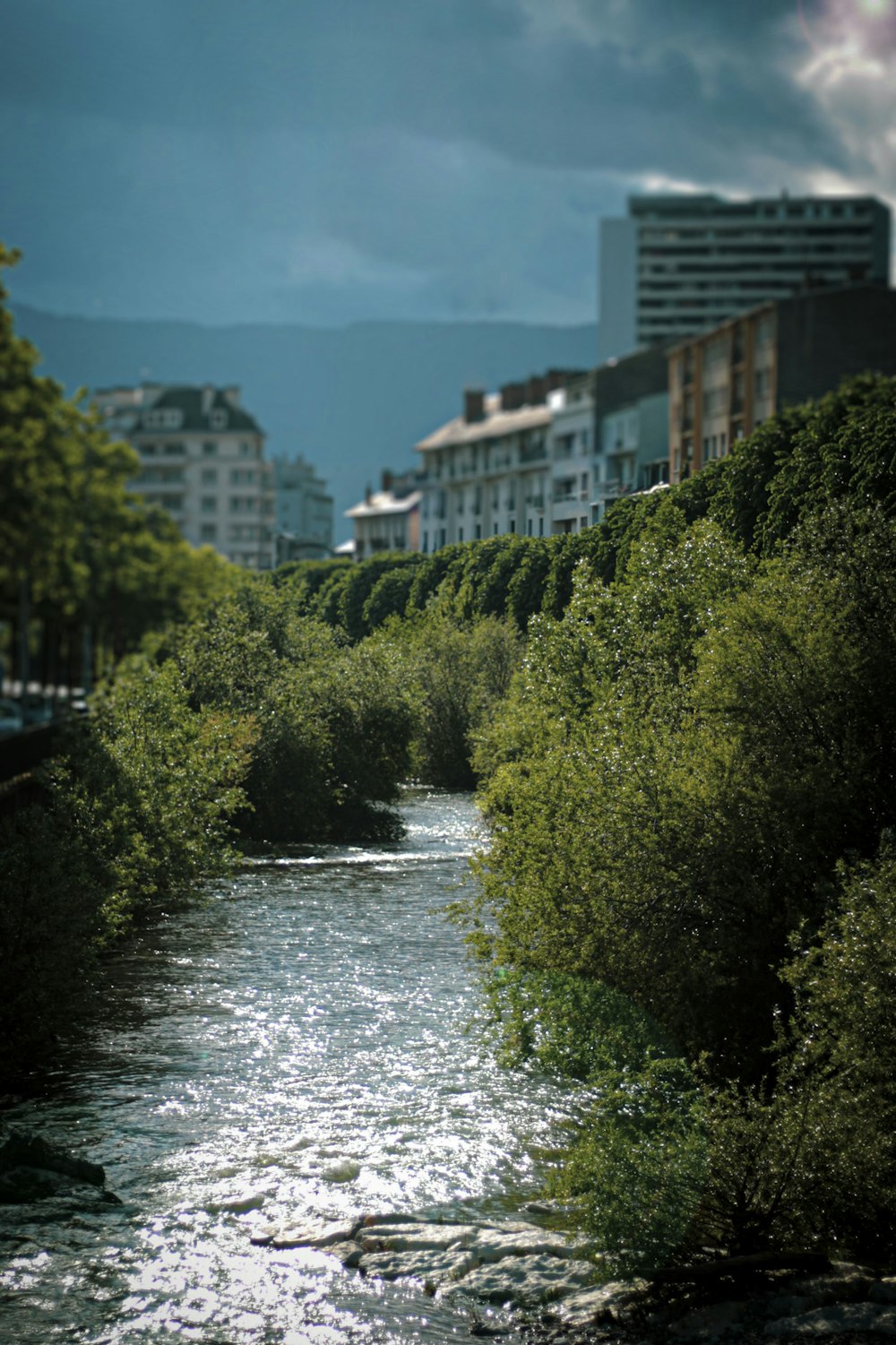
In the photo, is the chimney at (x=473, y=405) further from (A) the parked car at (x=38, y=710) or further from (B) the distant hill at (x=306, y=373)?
(A) the parked car at (x=38, y=710)

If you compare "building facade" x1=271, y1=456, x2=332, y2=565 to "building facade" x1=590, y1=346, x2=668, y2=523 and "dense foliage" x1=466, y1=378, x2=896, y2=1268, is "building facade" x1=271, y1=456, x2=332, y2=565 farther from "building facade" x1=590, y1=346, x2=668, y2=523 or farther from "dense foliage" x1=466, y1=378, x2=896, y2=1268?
"dense foliage" x1=466, y1=378, x2=896, y2=1268

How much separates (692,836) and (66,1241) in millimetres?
6734

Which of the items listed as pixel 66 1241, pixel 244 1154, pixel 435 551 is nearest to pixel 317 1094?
pixel 244 1154

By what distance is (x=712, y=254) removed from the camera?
16800 cm

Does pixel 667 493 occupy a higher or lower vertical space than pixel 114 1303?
higher

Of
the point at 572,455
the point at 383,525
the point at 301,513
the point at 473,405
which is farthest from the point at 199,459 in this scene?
the point at 473,405

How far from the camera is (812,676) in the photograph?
53.6 feet

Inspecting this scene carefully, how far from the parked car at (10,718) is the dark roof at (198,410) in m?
4.72

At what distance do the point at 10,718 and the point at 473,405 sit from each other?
138ft

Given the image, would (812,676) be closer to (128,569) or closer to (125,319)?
(128,569)

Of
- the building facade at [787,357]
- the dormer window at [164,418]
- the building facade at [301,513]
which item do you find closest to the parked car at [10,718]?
the dormer window at [164,418]

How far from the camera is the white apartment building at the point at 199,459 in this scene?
18.8 meters

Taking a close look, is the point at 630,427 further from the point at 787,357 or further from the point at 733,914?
the point at 733,914

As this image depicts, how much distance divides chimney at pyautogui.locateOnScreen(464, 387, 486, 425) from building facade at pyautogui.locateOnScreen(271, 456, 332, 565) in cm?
1843
